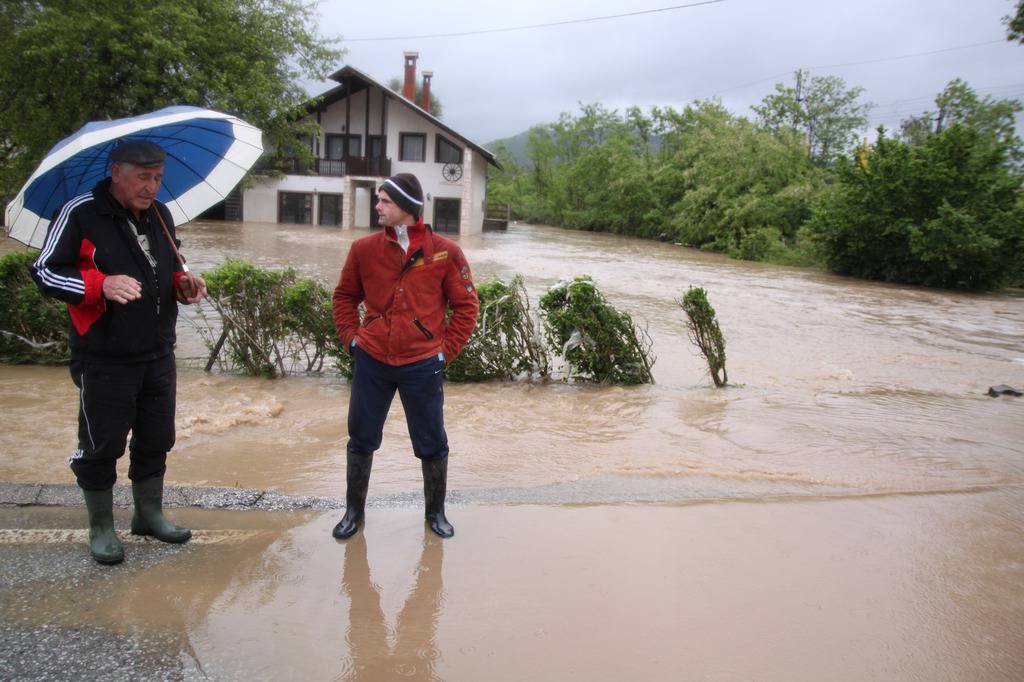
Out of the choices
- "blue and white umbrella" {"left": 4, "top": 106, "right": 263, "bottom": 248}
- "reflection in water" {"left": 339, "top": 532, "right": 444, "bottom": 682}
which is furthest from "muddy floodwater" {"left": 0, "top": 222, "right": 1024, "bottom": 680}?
"blue and white umbrella" {"left": 4, "top": 106, "right": 263, "bottom": 248}

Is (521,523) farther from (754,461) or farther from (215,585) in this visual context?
(754,461)

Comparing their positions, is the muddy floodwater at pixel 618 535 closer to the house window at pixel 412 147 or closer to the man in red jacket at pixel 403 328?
the man in red jacket at pixel 403 328

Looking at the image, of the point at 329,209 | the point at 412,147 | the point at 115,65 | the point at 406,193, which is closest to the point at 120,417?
the point at 406,193

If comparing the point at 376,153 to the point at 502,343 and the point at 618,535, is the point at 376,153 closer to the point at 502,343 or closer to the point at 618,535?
the point at 502,343

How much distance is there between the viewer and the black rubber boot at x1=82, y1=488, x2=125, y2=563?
3377 mm

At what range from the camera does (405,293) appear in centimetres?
367

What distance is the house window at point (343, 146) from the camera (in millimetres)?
38312

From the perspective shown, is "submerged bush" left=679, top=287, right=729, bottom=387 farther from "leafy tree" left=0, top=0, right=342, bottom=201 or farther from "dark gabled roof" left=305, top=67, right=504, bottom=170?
"dark gabled roof" left=305, top=67, right=504, bottom=170

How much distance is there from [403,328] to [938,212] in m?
23.8

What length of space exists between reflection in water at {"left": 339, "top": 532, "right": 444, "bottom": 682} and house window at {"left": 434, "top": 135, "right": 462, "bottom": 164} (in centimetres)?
3617

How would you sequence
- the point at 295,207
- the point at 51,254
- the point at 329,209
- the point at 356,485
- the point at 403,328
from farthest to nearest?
the point at 295,207
the point at 329,209
the point at 356,485
the point at 403,328
the point at 51,254

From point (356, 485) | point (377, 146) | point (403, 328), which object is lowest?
point (356, 485)

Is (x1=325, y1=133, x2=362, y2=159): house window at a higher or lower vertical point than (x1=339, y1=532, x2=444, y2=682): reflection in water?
higher

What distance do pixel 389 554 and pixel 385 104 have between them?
37.1 m
